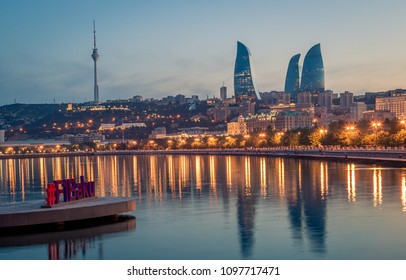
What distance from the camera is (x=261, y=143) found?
140250 mm

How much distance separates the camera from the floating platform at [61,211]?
2348cm

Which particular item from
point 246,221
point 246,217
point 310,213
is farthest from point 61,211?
point 310,213

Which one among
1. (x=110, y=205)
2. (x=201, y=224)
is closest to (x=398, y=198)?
(x=201, y=224)

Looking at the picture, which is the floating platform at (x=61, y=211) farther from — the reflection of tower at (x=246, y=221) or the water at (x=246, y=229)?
the reflection of tower at (x=246, y=221)

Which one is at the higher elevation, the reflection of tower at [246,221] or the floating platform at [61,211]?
the floating platform at [61,211]

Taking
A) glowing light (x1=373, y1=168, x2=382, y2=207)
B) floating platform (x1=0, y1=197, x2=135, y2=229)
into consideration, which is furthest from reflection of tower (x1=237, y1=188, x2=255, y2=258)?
glowing light (x1=373, y1=168, x2=382, y2=207)

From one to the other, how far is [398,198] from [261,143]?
109154 mm

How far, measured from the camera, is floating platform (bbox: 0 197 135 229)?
23484mm

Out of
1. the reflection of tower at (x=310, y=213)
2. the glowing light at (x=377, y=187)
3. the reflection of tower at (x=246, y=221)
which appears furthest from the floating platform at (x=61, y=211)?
the glowing light at (x=377, y=187)

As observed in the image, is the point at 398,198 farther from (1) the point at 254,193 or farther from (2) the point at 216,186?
(2) the point at 216,186

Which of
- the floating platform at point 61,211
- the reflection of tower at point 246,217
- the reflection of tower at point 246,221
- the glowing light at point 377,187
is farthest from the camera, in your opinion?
the glowing light at point 377,187

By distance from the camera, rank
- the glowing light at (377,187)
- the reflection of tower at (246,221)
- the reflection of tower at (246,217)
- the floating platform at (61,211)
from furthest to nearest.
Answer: the glowing light at (377,187)
the floating platform at (61,211)
the reflection of tower at (246,217)
the reflection of tower at (246,221)

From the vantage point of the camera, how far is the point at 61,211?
23953 mm

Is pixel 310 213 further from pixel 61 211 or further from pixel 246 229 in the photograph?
pixel 61 211
